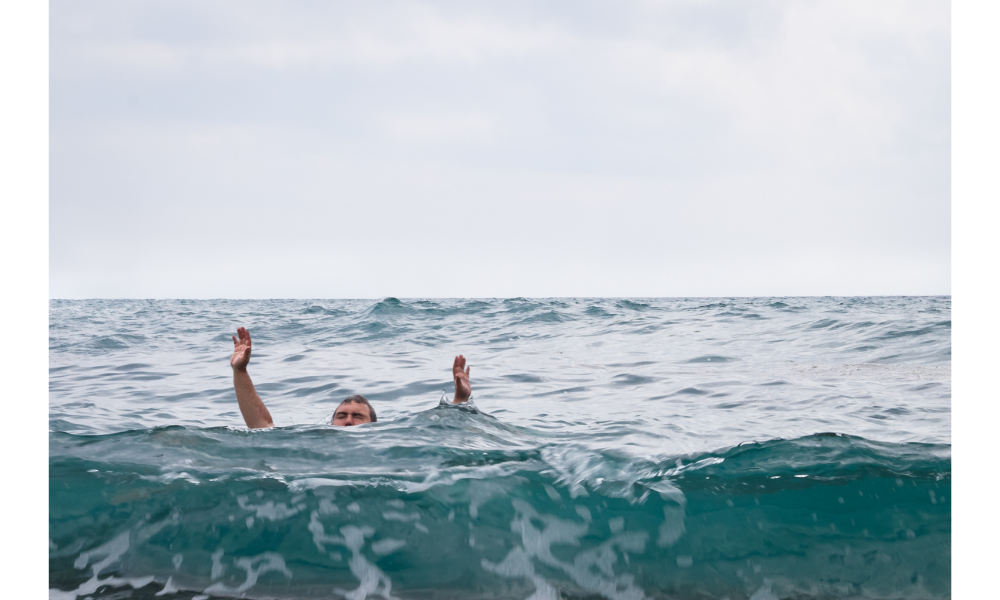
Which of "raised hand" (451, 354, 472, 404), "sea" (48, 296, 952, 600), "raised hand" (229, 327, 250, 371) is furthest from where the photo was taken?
"raised hand" (451, 354, 472, 404)

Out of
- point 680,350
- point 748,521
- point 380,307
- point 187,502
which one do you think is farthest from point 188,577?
point 380,307

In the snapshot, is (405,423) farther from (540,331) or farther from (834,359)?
(540,331)

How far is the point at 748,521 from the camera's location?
448cm

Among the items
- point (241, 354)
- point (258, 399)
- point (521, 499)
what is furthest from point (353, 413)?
point (521, 499)

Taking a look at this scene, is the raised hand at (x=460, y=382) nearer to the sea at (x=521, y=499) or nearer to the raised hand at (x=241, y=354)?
the sea at (x=521, y=499)

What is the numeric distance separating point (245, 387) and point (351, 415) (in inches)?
42.5

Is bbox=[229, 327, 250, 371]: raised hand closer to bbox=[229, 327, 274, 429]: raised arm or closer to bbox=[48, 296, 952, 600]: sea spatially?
bbox=[229, 327, 274, 429]: raised arm

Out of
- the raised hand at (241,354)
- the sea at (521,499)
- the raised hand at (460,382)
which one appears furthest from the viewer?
the raised hand at (460,382)

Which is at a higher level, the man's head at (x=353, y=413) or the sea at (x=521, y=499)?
the man's head at (x=353, y=413)

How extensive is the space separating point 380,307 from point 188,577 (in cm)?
1904

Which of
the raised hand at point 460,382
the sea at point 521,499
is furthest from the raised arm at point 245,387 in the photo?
the raised hand at point 460,382

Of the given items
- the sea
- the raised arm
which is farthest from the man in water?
the sea

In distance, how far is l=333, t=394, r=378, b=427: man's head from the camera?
6441 mm

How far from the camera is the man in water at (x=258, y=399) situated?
5.93 m
